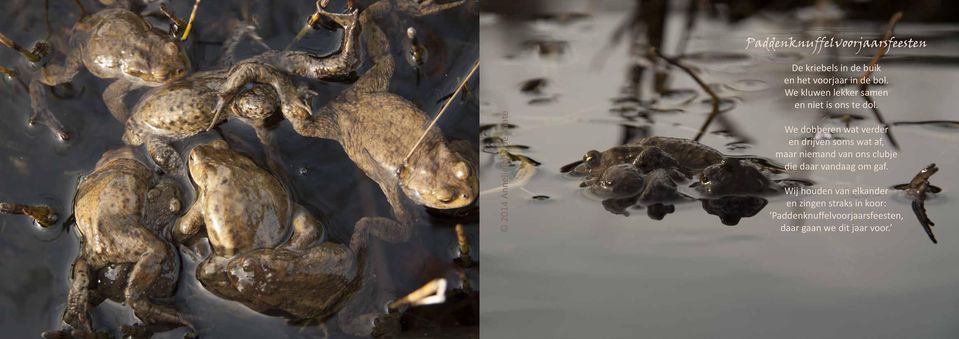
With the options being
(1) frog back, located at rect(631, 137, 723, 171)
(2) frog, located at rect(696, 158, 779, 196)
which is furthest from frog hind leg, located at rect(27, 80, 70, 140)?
(2) frog, located at rect(696, 158, 779, 196)

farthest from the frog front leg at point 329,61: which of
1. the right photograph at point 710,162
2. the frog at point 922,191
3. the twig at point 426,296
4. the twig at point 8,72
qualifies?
the frog at point 922,191

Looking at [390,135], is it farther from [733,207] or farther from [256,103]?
[733,207]

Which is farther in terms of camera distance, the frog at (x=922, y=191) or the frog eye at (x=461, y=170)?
the frog at (x=922, y=191)

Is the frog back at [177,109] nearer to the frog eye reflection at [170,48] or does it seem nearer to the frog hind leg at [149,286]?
the frog eye reflection at [170,48]

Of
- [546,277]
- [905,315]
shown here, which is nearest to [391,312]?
[546,277]

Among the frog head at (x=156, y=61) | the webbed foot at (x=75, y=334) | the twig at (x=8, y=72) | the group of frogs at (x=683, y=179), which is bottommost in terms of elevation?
the webbed foot at (x=75, y=334)

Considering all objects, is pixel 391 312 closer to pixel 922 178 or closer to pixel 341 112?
pixel 341 112

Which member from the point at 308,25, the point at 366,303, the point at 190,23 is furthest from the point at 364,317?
the point at 190,23

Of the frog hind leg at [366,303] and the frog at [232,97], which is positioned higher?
the frog at [232,97]
